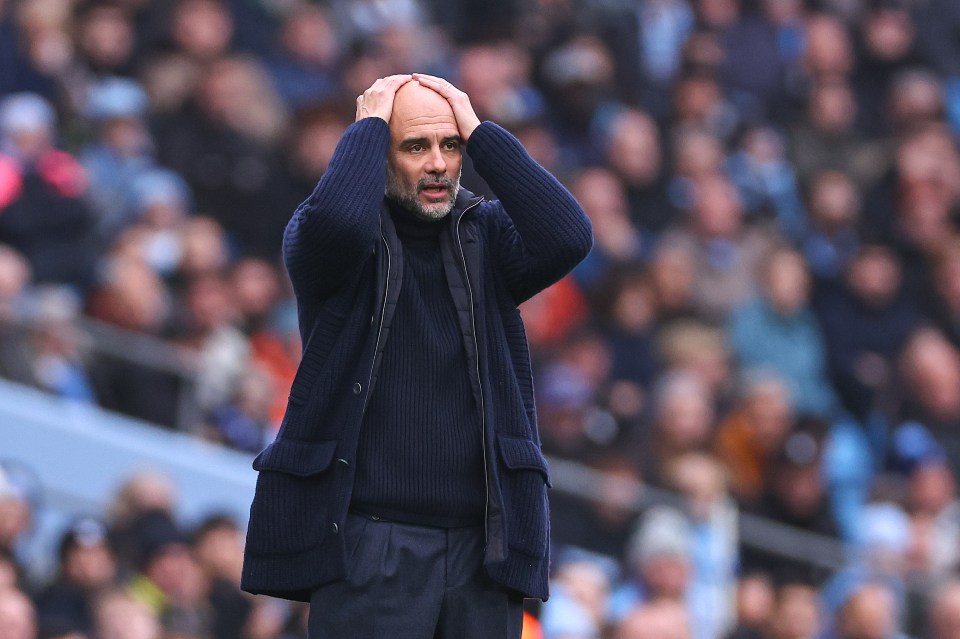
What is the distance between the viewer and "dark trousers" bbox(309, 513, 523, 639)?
4262 mm

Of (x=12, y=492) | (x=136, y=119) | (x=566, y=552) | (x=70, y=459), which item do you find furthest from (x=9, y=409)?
(x=566, y=552)

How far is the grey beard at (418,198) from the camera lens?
14.5 feet

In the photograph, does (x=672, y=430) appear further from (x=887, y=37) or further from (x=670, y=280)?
(x=887, y=37)

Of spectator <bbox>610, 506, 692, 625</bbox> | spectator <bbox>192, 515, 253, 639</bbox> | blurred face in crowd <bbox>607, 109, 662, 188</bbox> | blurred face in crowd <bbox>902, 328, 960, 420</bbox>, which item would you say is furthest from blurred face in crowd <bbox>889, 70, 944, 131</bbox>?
spectator <bbox>192, 515, 253, 639</bbox>

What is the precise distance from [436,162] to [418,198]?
0.09 metres

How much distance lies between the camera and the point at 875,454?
11164 millimetres

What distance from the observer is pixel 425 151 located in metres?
4.43

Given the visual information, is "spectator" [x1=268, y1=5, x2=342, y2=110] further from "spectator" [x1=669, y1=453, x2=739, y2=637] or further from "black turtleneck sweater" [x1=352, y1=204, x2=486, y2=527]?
"black turtleneck sweater" [x1=352, y1=204, x2=486, y2=527]

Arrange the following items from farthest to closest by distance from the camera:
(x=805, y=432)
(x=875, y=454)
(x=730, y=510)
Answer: (x=875, y=454), (x=805, y=432), (x=730, y=510)

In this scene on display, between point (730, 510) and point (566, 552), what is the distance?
0.98m

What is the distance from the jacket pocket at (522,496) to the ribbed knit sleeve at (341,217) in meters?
0.52

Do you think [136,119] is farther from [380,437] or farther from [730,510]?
[380,437]

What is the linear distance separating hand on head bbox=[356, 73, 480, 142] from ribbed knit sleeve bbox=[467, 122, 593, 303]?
0.03m

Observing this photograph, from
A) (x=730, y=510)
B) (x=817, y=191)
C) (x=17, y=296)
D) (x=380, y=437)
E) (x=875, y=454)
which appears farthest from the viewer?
(x=817, y=191)
